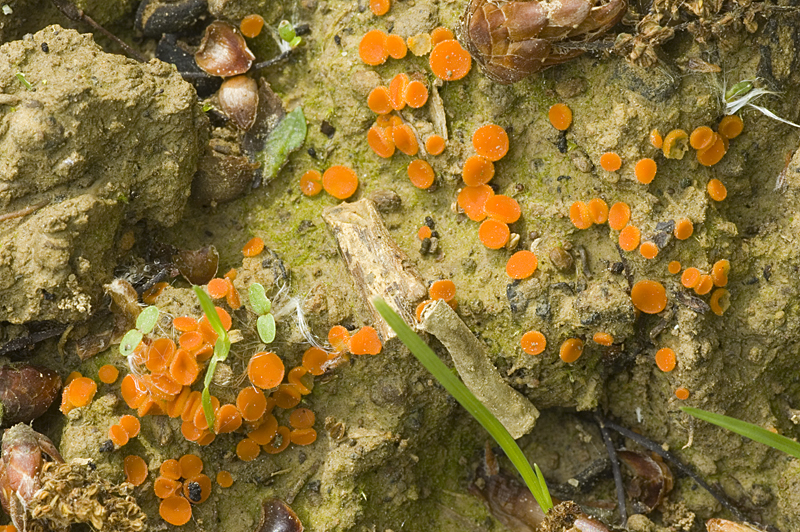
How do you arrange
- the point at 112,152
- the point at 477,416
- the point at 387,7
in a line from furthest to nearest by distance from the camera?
the point at 387,7 < the point at 112,152 < the point at 477,416

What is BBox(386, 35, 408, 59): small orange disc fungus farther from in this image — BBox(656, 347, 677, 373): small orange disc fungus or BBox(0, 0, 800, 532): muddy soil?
BBox(656, 347, 677, 373): small orange disc fungus

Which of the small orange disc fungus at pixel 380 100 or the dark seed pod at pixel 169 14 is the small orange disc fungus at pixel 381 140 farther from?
the dark seed pod at pixel 169 14

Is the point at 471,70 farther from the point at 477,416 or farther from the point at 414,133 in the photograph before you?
the point at 477,416

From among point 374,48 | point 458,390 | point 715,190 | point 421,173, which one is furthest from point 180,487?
point 715,190

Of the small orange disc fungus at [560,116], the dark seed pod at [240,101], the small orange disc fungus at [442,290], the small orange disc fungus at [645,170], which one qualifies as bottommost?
the small orange disc fungus at [442,290]

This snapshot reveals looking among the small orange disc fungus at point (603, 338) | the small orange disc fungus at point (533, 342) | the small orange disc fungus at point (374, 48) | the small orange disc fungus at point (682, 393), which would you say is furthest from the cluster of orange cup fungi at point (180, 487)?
the small orange disc fungus at point (682, 393)

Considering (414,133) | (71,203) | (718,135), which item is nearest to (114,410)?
(71,203)
